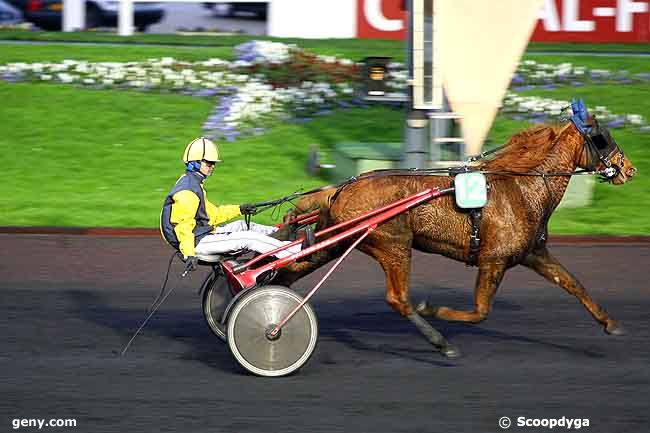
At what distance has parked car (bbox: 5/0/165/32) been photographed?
74.7 feet

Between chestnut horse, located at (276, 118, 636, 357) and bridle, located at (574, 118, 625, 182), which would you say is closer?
chestnut horse, located at (276, 118, 636, 357)

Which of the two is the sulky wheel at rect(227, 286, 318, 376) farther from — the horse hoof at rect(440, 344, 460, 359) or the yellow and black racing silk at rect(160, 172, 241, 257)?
the horse hoof at rect(440, 344, 460, 359)

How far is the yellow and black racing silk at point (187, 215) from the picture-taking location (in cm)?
716

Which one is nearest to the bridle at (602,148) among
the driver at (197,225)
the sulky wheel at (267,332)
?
the driver at (197,225)

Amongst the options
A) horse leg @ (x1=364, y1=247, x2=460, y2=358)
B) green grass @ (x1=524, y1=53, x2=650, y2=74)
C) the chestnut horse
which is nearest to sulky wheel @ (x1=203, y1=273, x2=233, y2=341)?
the chestnut horse

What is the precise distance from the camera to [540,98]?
670 inches

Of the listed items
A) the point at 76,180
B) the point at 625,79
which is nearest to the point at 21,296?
the point at 76,180

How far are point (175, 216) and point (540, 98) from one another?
10778mm

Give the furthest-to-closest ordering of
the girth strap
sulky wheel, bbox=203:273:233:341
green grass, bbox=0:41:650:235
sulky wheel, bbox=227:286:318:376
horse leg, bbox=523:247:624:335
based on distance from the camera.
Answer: green grass, bbox=0:41:650:235, sulky wheel, bbox=203:273:233:341, horse leg, bbox=523:247:624:335, the girth strap, sulky wheel, bbox=227:286:318:376

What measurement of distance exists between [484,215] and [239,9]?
16.4m

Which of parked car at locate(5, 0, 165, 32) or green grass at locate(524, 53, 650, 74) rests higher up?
parked car at locate(5, 0, 165, 32)

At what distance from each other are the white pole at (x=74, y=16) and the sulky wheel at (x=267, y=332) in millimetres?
16444

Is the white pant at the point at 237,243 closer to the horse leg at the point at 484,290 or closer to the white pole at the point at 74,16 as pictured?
the horse leg at the point at 484,290

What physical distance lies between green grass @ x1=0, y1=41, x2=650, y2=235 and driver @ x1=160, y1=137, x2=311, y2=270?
5157mm
